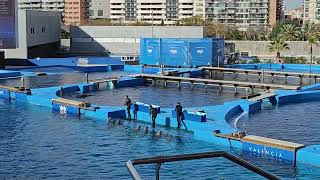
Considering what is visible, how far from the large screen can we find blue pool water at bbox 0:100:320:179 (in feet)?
56.4

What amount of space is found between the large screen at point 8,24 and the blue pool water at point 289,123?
816 inches

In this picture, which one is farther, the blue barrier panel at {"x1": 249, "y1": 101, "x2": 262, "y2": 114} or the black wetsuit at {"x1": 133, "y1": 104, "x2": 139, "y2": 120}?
the blue barrier panel at {"x1": 249, "y1": 101, "x2": 262, "y2": 114}

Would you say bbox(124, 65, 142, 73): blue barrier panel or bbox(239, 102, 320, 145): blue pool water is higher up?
bbox(124, 65, 142, 73): blue barrier panel

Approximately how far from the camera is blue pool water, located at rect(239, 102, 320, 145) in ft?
53.5

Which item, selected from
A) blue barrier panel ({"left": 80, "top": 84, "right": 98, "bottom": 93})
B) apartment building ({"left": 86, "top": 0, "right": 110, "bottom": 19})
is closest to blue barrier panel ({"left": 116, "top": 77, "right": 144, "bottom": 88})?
blue barrier panel ({"left": 80, "top": 84, "right": 98, "bottom": 93})

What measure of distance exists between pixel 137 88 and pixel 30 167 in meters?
17.2

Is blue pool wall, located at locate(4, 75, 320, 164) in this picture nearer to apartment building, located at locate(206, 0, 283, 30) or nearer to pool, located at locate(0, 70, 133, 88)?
pool, located at locate(0, 70, 133, 88)

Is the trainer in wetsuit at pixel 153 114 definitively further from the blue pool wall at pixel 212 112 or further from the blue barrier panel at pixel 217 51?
the blue barrier panel at pixel 217 51

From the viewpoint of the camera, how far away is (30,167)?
12.8 metres

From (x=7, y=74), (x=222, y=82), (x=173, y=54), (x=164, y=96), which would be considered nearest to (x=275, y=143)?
(x=164, y=96)

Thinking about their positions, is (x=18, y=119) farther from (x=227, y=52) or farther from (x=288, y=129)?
(x=227, y=52)

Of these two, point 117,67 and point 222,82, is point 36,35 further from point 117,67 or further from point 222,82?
point 222,82

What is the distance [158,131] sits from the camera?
16953 millimetres

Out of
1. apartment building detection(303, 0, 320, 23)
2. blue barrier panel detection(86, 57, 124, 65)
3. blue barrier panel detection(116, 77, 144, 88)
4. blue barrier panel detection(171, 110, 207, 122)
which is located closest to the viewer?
blue barrier panel detection(171, 110, 207, 122)
